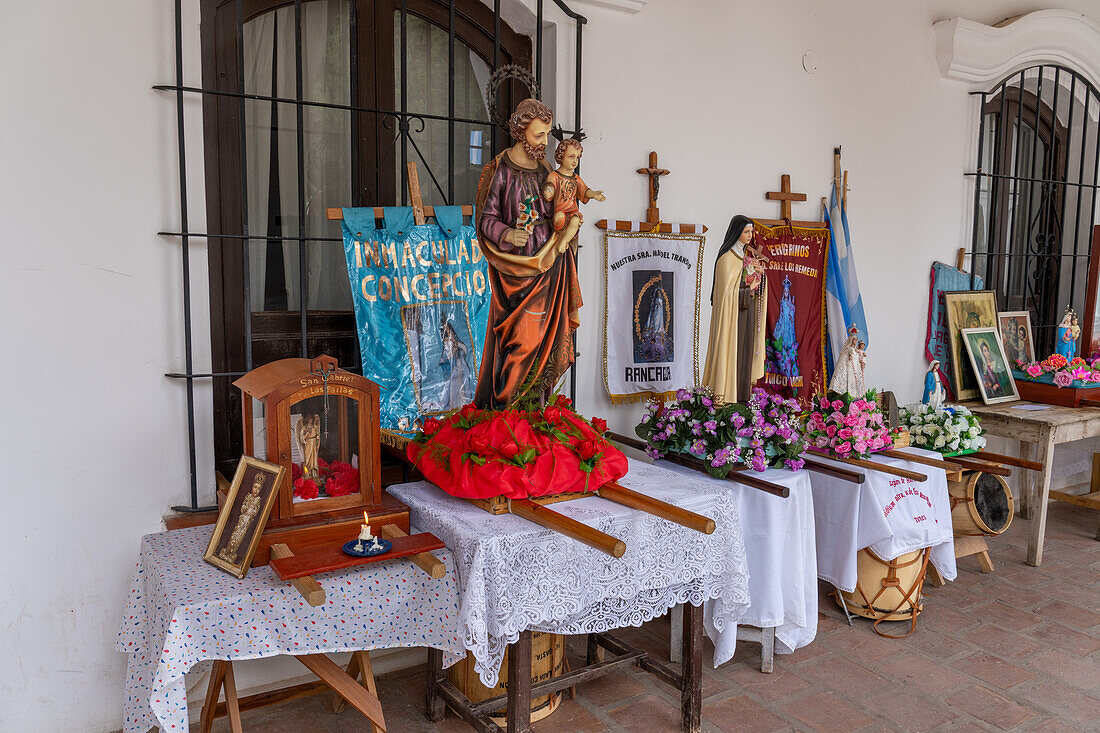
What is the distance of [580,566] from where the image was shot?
282cm

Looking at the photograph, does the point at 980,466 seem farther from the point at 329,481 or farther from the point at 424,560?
the point at 329,481

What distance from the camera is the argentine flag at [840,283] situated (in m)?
5.09

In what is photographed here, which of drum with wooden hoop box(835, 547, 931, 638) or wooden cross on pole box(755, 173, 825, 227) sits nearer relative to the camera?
drum with wooden hoop box(835, 547, 931, 638)

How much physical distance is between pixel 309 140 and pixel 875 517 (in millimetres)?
3174

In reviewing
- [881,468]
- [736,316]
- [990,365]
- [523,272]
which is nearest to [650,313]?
[736,316]

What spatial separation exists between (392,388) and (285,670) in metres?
1.29

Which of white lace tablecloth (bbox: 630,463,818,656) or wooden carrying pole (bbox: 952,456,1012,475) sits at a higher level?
wooden carrying pole (bbox: 952,456,1012,475)

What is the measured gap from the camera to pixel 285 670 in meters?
3.53

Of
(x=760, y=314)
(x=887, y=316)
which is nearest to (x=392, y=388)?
(x=760, y=314)

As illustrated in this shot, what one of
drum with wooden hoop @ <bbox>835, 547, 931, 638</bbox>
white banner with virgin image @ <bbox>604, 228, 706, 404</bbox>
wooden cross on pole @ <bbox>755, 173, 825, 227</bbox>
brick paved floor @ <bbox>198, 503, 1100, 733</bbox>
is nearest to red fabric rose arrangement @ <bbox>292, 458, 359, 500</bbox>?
brick paved floor @ <bbox>198, 503, 1100, 733</bbox>

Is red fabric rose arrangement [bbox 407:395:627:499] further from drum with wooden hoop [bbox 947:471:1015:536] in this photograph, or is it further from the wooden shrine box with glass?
drum with wooden hoop [bbox 947:471:1015:536]

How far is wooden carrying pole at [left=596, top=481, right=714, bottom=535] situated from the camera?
2.59 meters

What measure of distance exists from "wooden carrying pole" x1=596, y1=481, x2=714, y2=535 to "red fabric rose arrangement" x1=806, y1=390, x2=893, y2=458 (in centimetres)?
156

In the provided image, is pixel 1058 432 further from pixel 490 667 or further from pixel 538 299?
pixel 490 667
